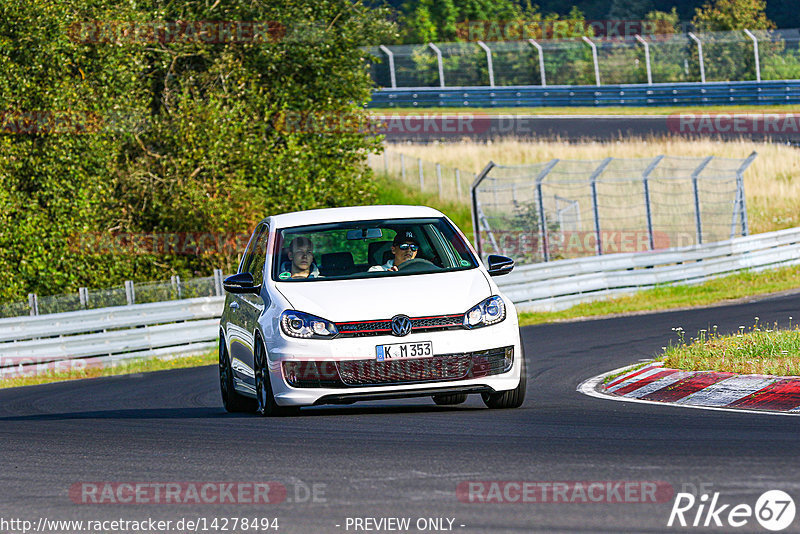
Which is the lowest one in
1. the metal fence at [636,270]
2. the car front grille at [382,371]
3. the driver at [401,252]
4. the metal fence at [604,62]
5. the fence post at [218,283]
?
the metal fence at [636,270]

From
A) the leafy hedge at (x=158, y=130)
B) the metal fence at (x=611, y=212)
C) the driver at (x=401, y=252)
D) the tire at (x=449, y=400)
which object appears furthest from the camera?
the metal fence at (x=611, y=212)

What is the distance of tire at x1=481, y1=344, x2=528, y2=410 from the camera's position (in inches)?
393

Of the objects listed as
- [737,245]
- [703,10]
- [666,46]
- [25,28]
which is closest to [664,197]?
[737,245]

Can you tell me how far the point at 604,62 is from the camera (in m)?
55.8

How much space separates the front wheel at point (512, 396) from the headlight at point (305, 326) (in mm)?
1400

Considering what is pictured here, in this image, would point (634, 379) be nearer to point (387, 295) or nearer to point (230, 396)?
point (387, 295)

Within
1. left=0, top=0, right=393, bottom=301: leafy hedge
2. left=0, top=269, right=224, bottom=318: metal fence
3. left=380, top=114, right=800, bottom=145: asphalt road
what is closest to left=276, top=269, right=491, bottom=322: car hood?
left=0, top=269, right=224, bottom=318: metal fence

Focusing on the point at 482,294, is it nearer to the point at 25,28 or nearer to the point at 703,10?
the point at 25,28

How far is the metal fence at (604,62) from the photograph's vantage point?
49594mm

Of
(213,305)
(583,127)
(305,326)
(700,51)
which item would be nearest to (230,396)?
(305,326)

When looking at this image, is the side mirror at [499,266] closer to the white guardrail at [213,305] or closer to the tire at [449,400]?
the tire at [449,400]

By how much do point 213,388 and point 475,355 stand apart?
256 inches

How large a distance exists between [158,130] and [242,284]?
19.2 meters

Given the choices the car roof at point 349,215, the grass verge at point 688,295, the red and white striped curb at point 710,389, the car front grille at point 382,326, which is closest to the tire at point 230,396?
the car roof at point 349,215
